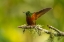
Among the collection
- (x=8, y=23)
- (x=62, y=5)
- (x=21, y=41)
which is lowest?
(x=21, y=41)

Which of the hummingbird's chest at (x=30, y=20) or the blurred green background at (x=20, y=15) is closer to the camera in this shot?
the hummingbird's chest at (x=30, y=20)

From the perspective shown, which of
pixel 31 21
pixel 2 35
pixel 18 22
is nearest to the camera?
pixel 31 21

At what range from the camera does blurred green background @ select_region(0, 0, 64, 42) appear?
3.57 metres

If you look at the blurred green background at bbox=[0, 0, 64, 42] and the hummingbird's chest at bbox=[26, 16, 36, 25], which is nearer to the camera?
the hummingbird's chest at bbox=[26, 16, 36, 25]

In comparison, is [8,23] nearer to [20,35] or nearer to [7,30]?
[7,30]

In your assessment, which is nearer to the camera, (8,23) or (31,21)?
(31,21)

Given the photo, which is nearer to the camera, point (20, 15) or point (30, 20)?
point (30, 20)

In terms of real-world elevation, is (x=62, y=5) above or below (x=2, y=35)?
above

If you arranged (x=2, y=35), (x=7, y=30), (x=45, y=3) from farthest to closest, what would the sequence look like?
(x=45, y=3) → (x=7, y=30) → (x=2, y=35)

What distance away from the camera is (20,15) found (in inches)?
154

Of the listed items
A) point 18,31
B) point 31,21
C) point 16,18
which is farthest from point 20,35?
point 31,21

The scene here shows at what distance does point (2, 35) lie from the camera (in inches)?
110

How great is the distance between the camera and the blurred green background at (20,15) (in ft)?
11.7

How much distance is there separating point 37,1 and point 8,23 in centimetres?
73
